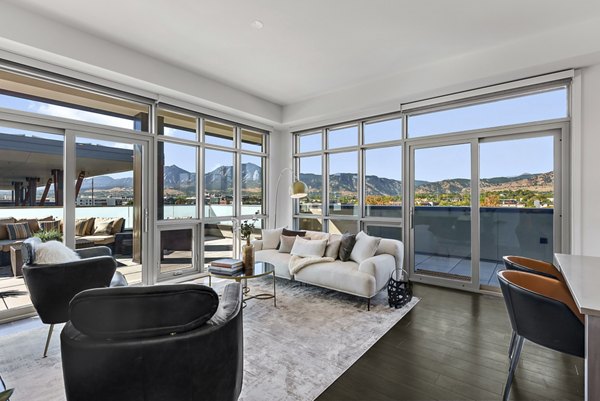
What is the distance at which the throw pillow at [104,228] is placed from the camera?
384 cm

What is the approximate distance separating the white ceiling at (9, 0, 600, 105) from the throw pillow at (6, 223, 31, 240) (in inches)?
88.1

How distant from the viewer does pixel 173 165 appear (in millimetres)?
4633

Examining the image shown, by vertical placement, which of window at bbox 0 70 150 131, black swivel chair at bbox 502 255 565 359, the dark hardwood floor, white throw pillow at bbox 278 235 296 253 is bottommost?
the dark hardwood floor

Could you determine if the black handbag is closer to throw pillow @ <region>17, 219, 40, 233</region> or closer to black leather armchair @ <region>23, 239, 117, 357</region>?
black leather armchair @ <region>23, 239, 117, 357</region>

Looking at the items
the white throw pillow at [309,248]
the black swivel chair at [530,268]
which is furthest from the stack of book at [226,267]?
the black swivel chair at [530,268]

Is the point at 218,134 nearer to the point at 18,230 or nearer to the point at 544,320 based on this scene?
the point at 18,230

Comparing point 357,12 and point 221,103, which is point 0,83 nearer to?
point 221,103

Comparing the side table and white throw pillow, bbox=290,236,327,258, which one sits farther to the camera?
white throw pillow, bbox=290,236,327,258

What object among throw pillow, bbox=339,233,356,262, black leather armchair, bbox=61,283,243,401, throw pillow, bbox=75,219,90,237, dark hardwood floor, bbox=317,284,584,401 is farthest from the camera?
throw pillow, bbox=339,233,356,262


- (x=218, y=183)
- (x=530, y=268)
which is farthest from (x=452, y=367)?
(x=218, y=183)

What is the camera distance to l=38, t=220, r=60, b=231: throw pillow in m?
3.36

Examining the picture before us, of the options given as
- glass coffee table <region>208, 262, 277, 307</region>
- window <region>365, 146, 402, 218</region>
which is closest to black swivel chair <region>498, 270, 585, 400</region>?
glass coffee table <region>208, 262, 277, 307</region>

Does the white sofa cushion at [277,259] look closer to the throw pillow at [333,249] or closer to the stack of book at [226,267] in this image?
the throw pillow at [333,249]

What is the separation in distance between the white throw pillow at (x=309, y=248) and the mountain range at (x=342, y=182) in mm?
1670
